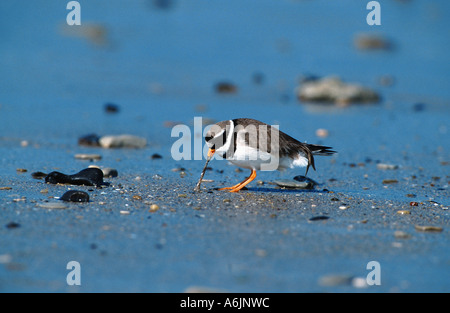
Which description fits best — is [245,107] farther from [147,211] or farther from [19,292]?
[19,292]

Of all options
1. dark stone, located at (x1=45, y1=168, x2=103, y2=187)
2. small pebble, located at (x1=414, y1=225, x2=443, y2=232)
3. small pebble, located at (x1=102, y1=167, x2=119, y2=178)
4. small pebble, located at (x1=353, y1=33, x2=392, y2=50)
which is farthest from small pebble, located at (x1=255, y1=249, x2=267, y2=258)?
small pebble, located at (x1=353, y1=33, x2=392, y2=50)

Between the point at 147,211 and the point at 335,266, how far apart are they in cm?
205

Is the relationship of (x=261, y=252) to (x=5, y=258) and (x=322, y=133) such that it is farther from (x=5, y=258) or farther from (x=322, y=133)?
(x=322, y=133)

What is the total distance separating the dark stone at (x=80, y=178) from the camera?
271 inches

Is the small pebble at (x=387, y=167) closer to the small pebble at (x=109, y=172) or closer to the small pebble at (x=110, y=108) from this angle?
the small pebble at (x=109, y=172)

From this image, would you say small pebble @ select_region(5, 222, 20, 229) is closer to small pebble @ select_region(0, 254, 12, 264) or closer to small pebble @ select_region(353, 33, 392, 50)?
small pebble @ select_region(0, 254, 12, 264)

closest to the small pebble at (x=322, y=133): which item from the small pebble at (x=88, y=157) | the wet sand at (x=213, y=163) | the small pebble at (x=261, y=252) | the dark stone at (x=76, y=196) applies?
the wet sand at (x=213, y=163)

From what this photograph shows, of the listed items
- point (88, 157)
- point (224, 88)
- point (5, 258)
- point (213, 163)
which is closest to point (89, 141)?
point (88, 157)

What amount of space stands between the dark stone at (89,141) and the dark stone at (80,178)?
2.52m

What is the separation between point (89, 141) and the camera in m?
9.52

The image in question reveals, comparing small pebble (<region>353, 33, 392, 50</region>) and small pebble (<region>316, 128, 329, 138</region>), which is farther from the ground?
small pebble (<region>353, 33, 392, 50</region>)

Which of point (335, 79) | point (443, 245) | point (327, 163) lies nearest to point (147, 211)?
point (443, 245)

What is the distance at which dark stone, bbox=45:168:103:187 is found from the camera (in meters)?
6.89

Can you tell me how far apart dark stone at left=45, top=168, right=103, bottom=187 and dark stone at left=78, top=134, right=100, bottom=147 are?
252 cm
